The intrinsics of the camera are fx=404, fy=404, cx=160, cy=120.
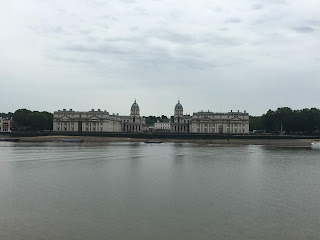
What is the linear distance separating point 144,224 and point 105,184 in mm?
14536

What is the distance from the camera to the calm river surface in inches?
864

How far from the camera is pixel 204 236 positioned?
21.1 metres

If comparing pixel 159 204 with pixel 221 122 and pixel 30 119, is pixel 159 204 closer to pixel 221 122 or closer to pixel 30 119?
pixel 30 119

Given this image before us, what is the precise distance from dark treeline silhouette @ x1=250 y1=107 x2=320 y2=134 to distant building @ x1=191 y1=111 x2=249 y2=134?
3314 centimetres

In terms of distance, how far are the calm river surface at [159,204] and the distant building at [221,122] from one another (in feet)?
461

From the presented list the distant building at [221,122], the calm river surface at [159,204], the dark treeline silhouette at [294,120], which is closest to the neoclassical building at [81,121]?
the distant building at [221,122]

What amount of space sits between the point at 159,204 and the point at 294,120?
116397 millimetres

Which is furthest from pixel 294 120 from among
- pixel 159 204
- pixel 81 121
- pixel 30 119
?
pixel 159 204

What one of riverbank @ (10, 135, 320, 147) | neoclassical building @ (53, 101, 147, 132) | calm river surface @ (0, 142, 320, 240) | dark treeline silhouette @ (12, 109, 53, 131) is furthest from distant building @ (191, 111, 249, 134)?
calm river surface @ (0, 142, 320, 240)

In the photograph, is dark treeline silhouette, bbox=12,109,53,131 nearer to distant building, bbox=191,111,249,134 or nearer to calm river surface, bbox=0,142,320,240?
distant building, bbox=191,111,249,134

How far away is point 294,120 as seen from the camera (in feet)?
445

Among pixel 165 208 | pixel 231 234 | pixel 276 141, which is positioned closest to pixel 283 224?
pixel 231 234

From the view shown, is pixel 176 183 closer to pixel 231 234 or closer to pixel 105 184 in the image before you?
pixel 105 184

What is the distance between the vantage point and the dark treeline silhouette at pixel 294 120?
133875 mm
